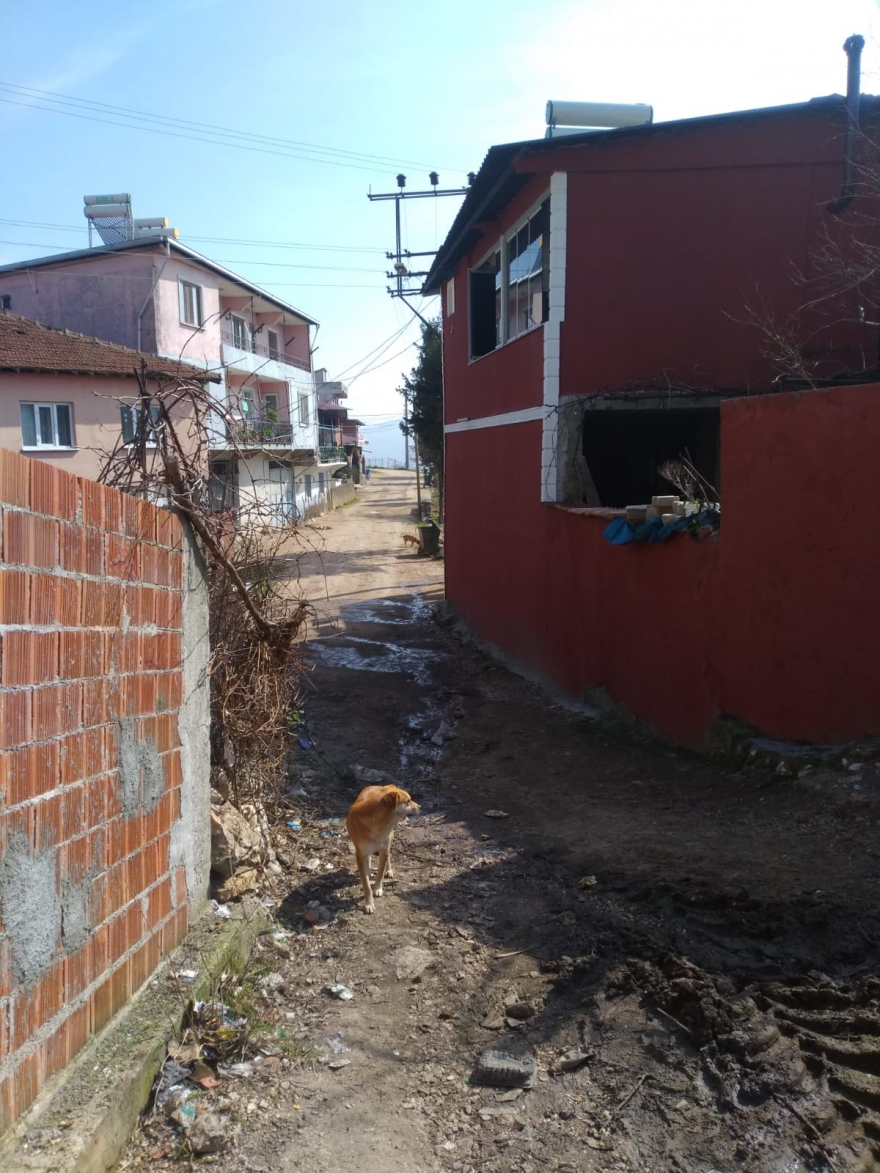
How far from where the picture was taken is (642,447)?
12328mm

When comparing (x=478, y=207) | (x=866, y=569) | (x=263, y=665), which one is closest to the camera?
(x=263, y=665)

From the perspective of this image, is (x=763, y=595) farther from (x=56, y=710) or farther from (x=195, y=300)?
(x=195, y=300)

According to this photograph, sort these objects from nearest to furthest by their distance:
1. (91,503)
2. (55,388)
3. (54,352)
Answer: (91,503) → (55,388) → (54,352)

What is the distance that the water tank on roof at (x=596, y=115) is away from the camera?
11336 millimetres

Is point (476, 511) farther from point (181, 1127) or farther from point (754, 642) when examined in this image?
point (181, 1127)

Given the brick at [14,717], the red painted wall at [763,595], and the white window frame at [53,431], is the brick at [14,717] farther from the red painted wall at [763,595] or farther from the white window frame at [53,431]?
the white window frame at [53,431]

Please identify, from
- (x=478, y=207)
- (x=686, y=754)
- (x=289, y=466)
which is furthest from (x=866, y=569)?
(x=478, y=207)

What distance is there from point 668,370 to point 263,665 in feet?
22.6

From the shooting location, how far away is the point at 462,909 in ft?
15.9

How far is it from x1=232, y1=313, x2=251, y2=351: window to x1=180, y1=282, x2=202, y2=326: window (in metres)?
2.63

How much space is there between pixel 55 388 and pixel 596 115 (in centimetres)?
1389

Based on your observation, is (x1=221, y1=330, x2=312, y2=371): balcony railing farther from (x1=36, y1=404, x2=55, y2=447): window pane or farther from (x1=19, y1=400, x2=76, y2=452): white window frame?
(x1=36, y1=404, x2=55, y2=447): window pane

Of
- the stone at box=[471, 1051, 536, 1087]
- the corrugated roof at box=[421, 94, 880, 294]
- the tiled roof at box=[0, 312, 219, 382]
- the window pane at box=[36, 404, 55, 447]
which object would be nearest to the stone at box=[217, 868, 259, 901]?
the stone at box=[471, 1051, 536, 1087]

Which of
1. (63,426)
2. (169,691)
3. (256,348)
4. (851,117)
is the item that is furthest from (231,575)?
(256,348)
